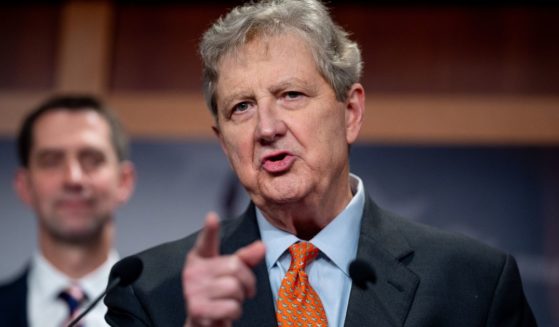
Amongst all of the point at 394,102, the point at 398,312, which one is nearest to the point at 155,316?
the point at 398,312

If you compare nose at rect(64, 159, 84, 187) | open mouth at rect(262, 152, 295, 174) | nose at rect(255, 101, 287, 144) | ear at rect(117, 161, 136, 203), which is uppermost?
nose at rect(255, 101, 287, 144)

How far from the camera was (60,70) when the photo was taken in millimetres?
3453

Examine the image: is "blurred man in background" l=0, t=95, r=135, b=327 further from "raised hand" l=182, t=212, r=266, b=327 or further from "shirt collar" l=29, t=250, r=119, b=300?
"raised hand" l=182, t=212, r=266, b=327

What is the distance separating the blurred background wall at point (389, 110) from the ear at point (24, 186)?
30cm

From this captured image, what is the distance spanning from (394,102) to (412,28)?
309mm

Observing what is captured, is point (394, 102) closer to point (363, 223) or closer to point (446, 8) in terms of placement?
point (446, 8)

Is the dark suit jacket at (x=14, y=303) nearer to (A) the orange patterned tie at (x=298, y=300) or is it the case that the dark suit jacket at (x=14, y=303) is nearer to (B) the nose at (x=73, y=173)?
(B) the nose at (x=73, y=173)

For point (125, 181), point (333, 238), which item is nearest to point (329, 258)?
point (333, 238)

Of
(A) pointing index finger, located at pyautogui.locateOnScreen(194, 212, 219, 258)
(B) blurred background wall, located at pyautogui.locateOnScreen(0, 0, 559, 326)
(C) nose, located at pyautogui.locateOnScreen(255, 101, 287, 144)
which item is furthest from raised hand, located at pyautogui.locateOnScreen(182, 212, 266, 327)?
(B) blurred background wall, located at pyautogui.locateOnScreen(0, 0, 559, 326)

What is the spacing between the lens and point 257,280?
5.87ft

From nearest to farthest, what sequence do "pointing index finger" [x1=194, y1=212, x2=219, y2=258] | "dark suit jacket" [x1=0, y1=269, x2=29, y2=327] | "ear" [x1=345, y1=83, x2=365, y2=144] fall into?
"pointing index finger" [x1=194, y1=212, x2=219, y2=258] < "ear" [x1=345, y1=83, x2=365, y2=144] < "dark suit jacket" [x1=0, y1=269, x2=29, y2=327]

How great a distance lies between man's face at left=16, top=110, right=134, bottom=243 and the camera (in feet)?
9.89

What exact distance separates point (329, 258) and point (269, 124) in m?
0.30

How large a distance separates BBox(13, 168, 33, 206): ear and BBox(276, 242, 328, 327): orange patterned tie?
5.27ft
